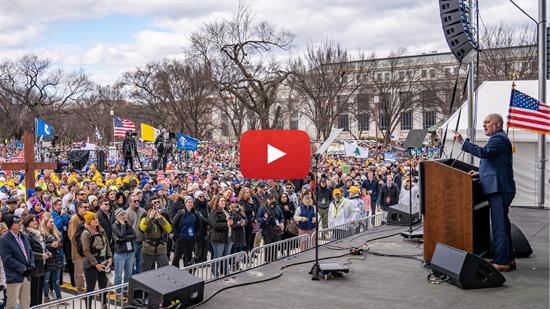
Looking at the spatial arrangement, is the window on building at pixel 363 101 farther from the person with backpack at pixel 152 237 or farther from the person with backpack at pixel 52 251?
the person with backpack at pixel 52 251

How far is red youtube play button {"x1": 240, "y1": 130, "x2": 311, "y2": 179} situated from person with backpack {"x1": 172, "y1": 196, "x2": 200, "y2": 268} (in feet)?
18.4

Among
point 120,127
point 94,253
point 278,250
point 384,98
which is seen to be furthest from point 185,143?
point 384,98

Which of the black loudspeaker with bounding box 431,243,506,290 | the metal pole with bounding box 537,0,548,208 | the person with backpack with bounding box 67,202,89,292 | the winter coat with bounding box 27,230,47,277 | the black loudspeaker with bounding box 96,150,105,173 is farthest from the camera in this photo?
the black loudspeaker with bounding box 96,150,105,173

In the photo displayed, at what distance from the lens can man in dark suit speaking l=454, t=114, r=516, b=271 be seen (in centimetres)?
576

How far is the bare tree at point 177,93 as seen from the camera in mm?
46125

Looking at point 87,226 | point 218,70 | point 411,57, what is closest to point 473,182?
point 87,226

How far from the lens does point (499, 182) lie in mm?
5820

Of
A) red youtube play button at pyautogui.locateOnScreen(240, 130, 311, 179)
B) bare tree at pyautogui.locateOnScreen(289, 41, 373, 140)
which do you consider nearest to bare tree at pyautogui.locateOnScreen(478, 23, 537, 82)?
bare tree at pyautogui.locateOnScreen(289, 41, 373, 140)

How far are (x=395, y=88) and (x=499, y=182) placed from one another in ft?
167

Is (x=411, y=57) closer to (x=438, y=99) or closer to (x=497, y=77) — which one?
(x=438, y=99)

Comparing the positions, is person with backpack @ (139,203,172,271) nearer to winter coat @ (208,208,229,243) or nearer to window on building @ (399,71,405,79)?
winter coat @ (208,208,229,243)

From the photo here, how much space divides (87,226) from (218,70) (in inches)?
1276

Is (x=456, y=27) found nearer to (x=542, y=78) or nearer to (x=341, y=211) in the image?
(x=341, y=211)

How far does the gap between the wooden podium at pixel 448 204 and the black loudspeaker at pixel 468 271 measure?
0.50 meters
